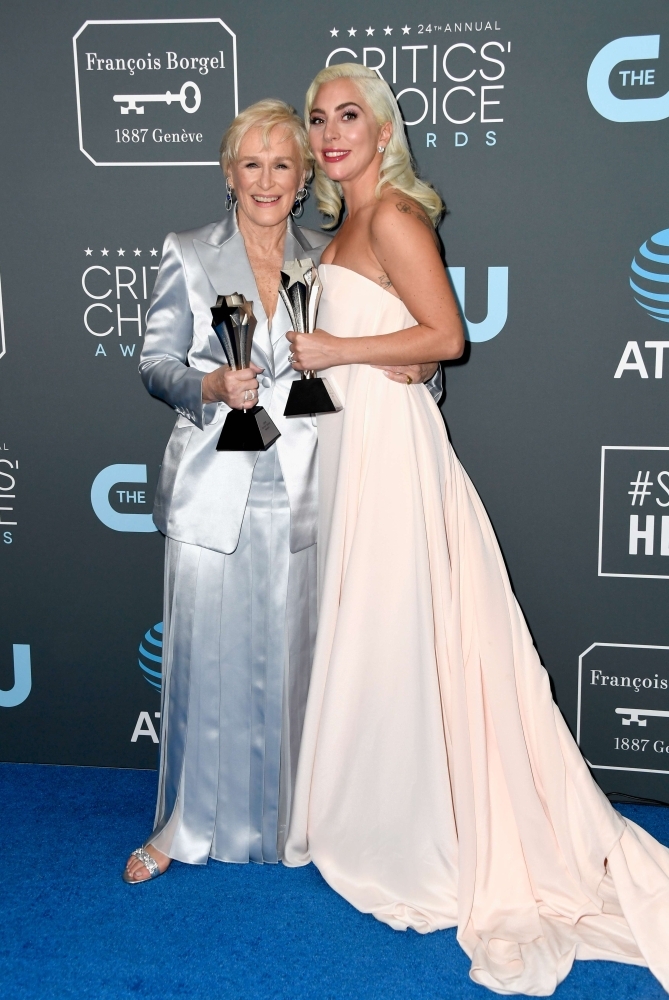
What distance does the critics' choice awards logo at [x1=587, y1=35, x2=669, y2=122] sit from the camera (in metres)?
2.84

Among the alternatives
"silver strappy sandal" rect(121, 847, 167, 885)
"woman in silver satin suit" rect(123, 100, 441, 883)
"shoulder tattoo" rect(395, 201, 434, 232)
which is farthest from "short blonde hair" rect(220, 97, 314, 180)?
"silver strappy sandal" rect(121, 847, 167, 885)

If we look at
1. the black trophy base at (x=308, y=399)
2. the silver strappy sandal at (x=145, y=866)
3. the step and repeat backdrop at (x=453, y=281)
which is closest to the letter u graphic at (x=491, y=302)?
the step and repeat backdrop at (x=453, y=281)

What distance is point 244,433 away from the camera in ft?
8.11

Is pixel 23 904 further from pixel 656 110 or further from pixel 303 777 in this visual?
pixel 656 110

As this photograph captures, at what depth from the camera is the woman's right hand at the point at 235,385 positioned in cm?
241

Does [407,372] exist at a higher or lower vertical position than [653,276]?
lower

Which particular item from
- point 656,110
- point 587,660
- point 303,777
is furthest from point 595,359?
point 303,777

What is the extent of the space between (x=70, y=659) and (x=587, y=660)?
1.82 metres

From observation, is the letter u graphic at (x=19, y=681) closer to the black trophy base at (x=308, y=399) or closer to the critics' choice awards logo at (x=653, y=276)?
the black trophy base at (x=308, y=399)

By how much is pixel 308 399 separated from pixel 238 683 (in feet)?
2.86

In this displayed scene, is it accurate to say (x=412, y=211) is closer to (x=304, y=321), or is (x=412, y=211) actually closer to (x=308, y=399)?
(x=304, y=321)

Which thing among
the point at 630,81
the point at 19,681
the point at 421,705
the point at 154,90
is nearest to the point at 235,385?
the point at 421,705

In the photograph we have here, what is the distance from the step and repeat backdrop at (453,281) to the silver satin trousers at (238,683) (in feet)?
2.20

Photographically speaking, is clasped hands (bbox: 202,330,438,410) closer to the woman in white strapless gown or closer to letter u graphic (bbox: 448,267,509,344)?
the woman in white strapless gown
